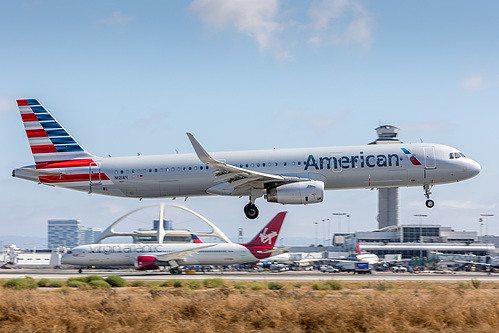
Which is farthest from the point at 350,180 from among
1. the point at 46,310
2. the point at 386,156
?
the point at 46,310

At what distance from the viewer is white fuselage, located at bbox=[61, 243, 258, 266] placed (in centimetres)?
6144

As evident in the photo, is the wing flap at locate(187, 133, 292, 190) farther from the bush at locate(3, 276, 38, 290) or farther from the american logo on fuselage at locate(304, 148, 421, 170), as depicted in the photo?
the bush at locate(3, 276, 38, 290)

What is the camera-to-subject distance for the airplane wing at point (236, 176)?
36.8 metres

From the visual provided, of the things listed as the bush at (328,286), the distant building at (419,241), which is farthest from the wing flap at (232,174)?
the distant building at (419,241)

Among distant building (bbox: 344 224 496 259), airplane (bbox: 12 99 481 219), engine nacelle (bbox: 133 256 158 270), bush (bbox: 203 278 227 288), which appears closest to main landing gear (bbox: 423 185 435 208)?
airplane (bbox: 12 99 481 219)

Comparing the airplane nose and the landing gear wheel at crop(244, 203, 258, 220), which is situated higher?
the airplane nose

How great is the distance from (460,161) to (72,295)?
26532 millimetres

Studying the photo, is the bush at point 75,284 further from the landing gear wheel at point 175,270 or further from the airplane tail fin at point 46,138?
the landing gear wheel at point 175,270

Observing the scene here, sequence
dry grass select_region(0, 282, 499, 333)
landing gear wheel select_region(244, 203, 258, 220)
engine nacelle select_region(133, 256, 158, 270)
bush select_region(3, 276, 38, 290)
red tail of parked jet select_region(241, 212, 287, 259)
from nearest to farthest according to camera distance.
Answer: dry grass select_region(0, 282, 499, 333), bush select_region(3, 276, 38, 290), landing gear wheel select_region(244, 203, 258, 220), engine nacelle select_region(133, 256, 158, 270), red tail of parked jet select_region(241, 212, 287, 259)

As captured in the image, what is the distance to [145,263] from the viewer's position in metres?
60.3

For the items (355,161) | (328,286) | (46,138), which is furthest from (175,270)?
(355,161)

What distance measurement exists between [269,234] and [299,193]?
2649 cm

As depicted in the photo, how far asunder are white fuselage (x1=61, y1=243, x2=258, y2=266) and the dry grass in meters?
36.8

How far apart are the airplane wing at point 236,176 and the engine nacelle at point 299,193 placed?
21.0 inches
